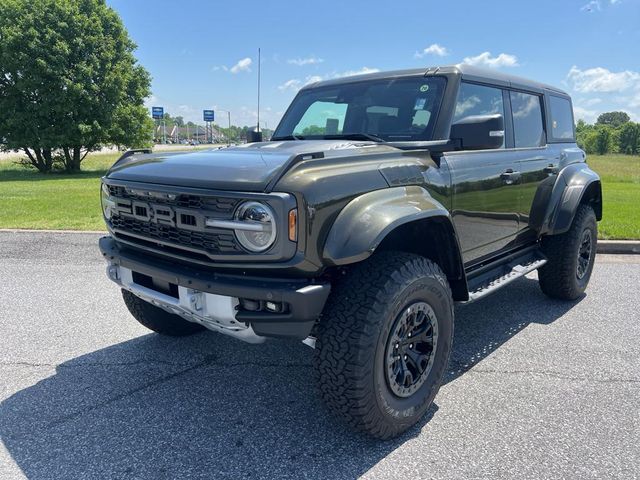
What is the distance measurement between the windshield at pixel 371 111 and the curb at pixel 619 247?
5.09m

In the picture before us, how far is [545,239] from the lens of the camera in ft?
15.4

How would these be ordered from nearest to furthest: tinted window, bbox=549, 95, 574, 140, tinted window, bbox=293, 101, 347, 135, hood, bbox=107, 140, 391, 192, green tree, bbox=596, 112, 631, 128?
1. hood, bbox=107, 140, 391, 192
2. tinted window, bbox=293, 101, 347, 135
3. tinted window, bbox=549, 95, 574, 140
4. green tree, bbox=596, 112, 631, 128

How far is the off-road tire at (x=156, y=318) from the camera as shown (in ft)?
11.9

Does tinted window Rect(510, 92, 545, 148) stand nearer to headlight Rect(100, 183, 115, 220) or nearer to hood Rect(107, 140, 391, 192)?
hood Rect(107, 140, 391, 192)

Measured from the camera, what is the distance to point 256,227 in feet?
7.35

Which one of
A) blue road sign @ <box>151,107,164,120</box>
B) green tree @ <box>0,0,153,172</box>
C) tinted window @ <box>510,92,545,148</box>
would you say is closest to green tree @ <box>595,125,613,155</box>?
blue road sign @ <box>151,107,164,120</box>

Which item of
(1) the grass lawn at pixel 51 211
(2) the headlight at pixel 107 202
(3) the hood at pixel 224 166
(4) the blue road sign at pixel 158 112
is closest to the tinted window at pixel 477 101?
(3) the hood at pixel 224 166

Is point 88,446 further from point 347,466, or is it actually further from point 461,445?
point 461,445

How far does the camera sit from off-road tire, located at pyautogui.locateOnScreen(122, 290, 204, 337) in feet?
11.9

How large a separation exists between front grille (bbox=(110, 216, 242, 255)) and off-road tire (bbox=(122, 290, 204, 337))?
805 millimetres

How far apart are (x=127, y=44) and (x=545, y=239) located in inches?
1047

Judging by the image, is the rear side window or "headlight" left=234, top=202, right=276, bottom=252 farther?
the rear side window

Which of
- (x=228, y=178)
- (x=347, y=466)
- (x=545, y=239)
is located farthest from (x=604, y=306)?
(x=228, y=178)

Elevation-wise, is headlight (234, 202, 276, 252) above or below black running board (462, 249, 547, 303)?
above
